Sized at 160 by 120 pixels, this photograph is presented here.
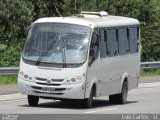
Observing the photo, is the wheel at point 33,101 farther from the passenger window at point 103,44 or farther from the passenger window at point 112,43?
the passenger window at point 112,43

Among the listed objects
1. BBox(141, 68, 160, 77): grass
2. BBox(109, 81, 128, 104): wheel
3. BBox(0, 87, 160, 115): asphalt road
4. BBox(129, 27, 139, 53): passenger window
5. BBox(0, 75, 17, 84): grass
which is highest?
BBox(129, 27, 139, 53): passenger window

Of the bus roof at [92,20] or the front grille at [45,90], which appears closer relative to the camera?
the front grille at [45,90]

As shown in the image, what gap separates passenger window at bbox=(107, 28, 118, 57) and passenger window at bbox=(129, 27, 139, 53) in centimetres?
174

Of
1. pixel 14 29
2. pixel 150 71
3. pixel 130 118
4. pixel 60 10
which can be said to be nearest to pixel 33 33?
pixel 130 118

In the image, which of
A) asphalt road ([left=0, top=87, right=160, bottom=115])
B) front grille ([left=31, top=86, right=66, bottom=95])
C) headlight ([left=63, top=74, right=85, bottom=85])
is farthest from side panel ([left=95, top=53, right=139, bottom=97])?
front grille ([left=31, top=86, right=66, bottom=95])

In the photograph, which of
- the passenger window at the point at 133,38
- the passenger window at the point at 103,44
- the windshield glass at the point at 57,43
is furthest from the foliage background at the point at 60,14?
the windshield glass at the point at 57,43

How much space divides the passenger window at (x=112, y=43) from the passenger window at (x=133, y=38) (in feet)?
5.70

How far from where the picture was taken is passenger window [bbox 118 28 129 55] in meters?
22.6

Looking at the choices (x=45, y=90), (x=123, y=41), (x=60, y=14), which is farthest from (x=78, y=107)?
(x=60, y=14)

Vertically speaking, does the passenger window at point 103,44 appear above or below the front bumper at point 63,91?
above

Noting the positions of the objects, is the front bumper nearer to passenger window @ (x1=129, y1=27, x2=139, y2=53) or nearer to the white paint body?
the white paint body

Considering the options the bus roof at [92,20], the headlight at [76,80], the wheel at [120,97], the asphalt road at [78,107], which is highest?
the bus roof at [92,20]

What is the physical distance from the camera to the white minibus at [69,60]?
18.9m

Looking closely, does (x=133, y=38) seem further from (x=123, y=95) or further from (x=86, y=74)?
(x=86, y=74)
